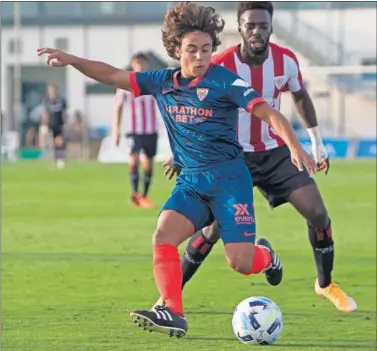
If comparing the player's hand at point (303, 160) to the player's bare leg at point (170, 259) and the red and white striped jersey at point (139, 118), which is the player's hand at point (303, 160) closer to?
the player's bare leg at point (170, 259)

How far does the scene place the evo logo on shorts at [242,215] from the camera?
709cm

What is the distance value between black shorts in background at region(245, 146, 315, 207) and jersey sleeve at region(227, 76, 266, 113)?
150 centimetres

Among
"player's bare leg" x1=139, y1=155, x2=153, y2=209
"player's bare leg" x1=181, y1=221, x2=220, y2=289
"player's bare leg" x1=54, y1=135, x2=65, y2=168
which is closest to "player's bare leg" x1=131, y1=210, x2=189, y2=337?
"player's bare leg" x1=181, y1=221, x2=220, y2=289

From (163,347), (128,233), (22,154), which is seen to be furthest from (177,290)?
(22,154)

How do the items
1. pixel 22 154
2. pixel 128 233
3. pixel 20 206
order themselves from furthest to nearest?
1. pixel 22 154
2. pixel 20 206
3. pixel 128 233

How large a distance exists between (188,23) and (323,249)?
240 cm

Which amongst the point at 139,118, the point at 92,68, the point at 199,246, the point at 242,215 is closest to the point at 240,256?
the point at 242,215

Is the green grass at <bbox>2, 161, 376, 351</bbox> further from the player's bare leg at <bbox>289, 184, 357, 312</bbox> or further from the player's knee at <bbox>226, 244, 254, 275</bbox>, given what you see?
the player's knee at <bbox>226, 244, 254, 275</bbox>

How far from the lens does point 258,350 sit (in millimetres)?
6875

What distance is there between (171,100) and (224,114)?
0.33 metres

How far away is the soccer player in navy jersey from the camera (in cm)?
700

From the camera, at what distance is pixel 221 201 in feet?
23.4

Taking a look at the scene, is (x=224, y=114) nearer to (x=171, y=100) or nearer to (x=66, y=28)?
(x=171, y=100)

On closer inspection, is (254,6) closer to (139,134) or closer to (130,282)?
(130,282)
